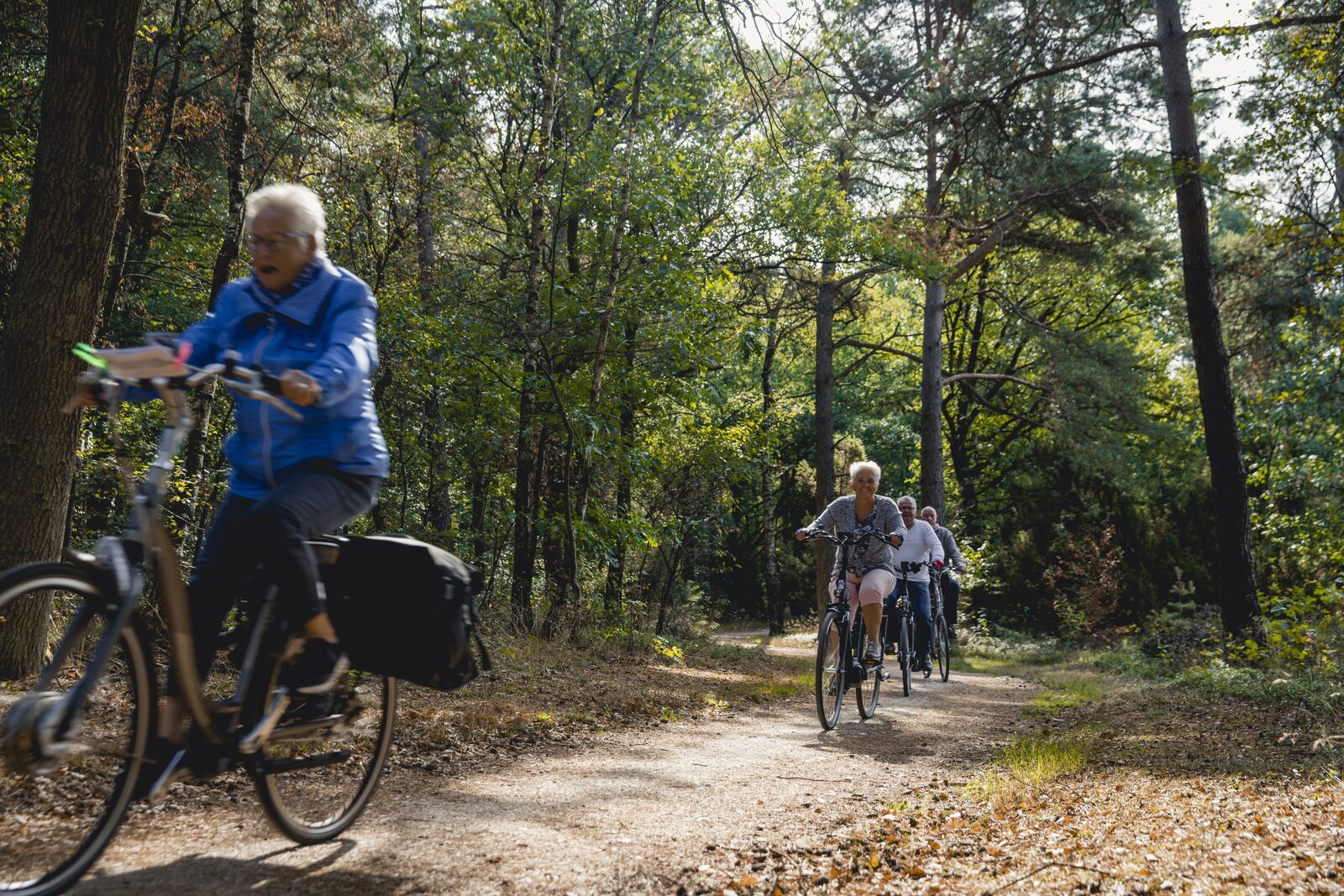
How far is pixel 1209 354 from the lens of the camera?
12719 millimetres

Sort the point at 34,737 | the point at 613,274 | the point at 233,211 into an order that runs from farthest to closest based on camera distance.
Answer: the point at 613,274 → the point at 233,211 → the point at 34,737

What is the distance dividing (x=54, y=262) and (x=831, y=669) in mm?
6066

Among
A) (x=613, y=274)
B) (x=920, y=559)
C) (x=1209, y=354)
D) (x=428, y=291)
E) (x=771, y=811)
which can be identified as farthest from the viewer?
(x=1209, y=354)

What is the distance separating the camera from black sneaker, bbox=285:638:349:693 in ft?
10.7

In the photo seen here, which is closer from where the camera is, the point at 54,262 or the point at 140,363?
the point at 140,363

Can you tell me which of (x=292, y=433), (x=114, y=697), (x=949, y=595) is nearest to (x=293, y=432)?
(x=292, y=433)

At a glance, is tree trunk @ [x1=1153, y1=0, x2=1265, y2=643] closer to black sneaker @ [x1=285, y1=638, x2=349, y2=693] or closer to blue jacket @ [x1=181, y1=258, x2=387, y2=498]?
blue jacket @ [x1=181, y1=258, x2=387, y2=498]

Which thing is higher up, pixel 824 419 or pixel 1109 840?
pixel 824 419

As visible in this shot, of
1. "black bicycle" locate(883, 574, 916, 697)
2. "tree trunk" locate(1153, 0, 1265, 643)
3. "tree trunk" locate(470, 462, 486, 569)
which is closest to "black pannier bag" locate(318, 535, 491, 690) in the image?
"black bicycle" locate(883, 574, 916, 697)

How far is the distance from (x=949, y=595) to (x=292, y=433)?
41.2 feet

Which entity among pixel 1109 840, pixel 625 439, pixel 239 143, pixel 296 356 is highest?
pixel 239 143

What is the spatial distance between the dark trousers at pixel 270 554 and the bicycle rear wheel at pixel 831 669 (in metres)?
5.18

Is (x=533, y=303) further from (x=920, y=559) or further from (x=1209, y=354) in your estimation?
(x=1209, y=354)

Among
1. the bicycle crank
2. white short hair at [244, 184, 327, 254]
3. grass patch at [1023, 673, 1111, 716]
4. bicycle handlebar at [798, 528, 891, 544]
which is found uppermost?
white short hair at [244, 184, 327, 254]
